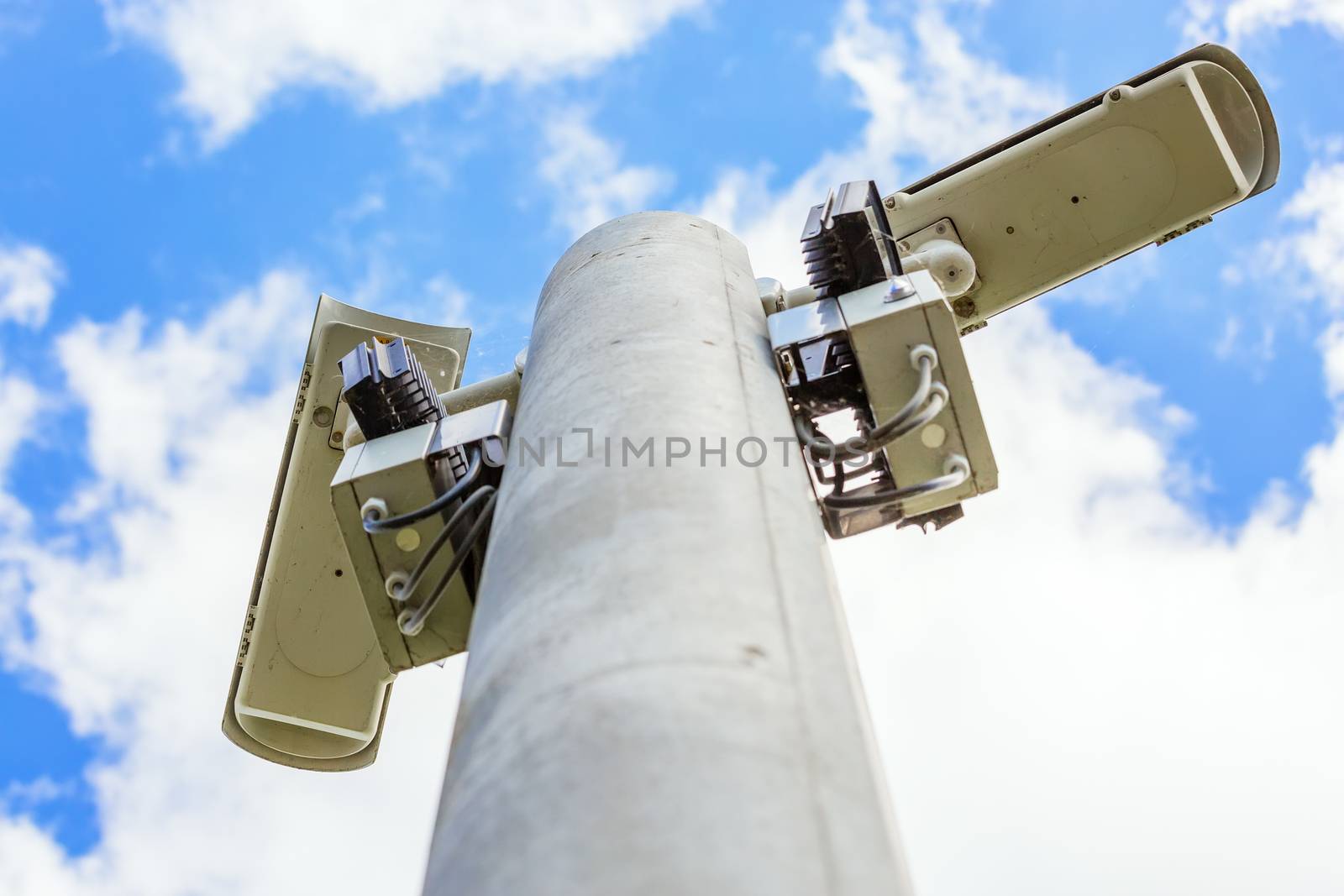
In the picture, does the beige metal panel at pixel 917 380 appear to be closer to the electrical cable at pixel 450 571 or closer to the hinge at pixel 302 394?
the electrical cable at pixel 450 571

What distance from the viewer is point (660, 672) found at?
7.32 ft

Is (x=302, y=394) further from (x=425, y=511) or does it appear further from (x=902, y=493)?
(x=902, y=493)

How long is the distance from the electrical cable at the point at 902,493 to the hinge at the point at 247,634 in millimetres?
2970

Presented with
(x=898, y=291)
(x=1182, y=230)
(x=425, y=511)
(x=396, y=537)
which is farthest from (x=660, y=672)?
(x=1182, y=230)

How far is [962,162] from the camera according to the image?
5961 mm

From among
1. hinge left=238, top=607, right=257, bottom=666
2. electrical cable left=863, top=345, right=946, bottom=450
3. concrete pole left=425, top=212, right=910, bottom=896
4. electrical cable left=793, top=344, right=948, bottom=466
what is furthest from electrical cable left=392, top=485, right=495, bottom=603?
hinge left=238, top=607, right=257, bottom=666

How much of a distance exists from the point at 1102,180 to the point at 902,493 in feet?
9.78

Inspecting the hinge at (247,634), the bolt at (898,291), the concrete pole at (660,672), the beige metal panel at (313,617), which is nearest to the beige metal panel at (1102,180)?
the bolt at (898,291)

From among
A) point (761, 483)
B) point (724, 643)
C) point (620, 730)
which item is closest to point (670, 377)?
point (761, 483)

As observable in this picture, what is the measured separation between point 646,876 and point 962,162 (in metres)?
4.70

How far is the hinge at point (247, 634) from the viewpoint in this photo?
554 centimetres

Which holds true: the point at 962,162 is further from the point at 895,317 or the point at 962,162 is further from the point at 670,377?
the point at 670,377

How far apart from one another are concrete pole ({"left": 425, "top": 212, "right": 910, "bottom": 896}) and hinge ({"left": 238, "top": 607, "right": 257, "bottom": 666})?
2.59 metres

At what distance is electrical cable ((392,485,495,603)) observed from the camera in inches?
138
